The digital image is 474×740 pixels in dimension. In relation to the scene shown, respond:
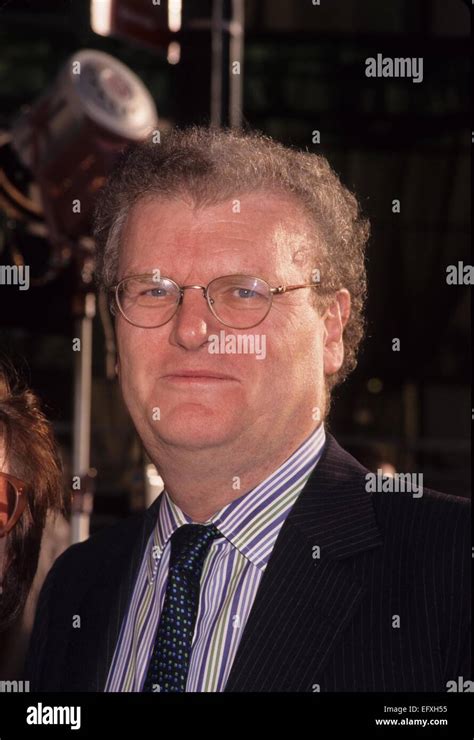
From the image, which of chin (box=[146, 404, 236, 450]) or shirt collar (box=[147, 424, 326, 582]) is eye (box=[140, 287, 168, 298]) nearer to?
chin (box=[146, 404, 236, 450])

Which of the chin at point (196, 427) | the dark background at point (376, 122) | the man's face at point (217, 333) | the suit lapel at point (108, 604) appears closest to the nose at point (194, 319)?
the man's face at point (217, 333)

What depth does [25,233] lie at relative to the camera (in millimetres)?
3541

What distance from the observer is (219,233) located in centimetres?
154

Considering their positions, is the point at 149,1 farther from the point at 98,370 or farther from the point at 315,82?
the point at 98,370

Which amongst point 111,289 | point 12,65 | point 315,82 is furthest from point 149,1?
point 12,65

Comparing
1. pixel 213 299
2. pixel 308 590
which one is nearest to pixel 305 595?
pixel 308 590

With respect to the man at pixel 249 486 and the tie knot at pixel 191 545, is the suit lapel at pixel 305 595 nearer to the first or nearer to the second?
the man at pixel 249 486

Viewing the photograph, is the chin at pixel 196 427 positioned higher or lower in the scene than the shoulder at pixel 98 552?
higher

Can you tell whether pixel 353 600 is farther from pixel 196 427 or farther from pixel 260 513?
pixel 196 427

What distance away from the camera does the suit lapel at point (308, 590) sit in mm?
1389

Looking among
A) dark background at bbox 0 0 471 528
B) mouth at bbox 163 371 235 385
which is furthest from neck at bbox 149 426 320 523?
dark background at bbox 0 0 471 528

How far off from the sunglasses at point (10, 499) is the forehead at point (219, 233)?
1.36ft

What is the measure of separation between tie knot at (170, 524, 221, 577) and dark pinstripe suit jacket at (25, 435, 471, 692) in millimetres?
129

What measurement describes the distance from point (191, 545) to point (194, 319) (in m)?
0.36
